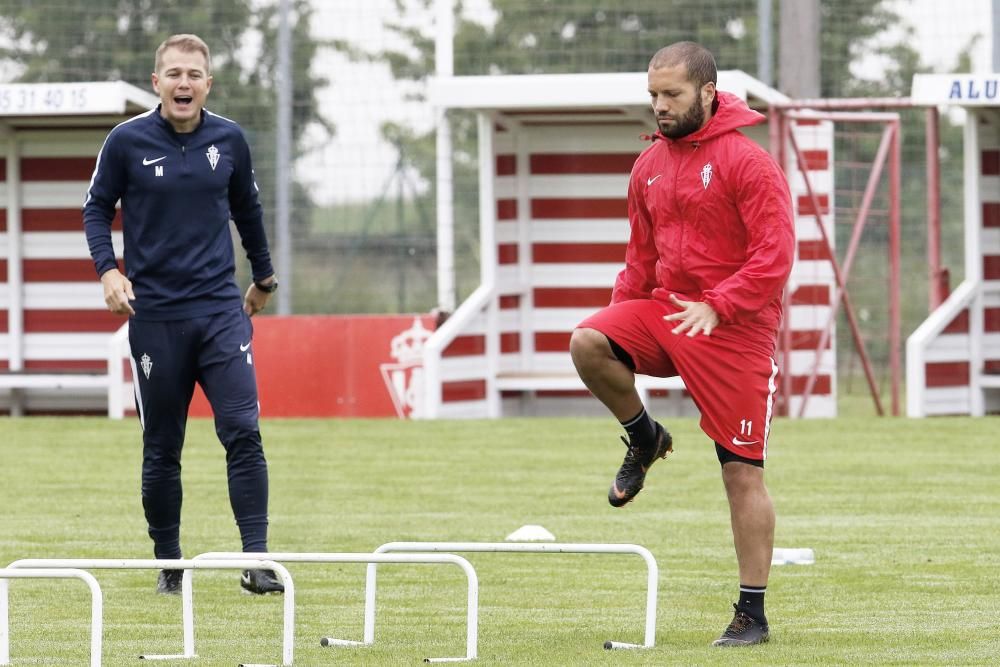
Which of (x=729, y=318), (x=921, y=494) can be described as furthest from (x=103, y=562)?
(x=921, y=494)

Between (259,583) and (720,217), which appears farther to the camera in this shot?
(259,583)

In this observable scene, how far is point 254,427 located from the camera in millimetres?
8164

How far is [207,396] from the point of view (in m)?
8.12

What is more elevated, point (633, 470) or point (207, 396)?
point (207, 396)

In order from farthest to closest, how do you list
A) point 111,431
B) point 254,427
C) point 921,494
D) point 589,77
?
1. point 589,77
2. point 111,431
3. point 921,494
4. point 254,427

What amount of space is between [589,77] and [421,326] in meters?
2.56

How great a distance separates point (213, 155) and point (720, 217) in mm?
2136

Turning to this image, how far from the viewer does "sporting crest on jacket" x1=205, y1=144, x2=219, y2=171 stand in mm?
8047

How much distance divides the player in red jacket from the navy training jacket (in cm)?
170

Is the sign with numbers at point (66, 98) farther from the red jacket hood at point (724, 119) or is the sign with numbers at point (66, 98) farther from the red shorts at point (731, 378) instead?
the red shorts at point (731, 378)

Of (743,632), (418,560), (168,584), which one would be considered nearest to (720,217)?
(743,632)

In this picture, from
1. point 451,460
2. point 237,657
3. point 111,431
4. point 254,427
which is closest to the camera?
point 237,657

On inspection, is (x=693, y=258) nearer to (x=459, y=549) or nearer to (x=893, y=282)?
(x=459, y=549)

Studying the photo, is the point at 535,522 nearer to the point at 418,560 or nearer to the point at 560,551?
the point at 560,551
